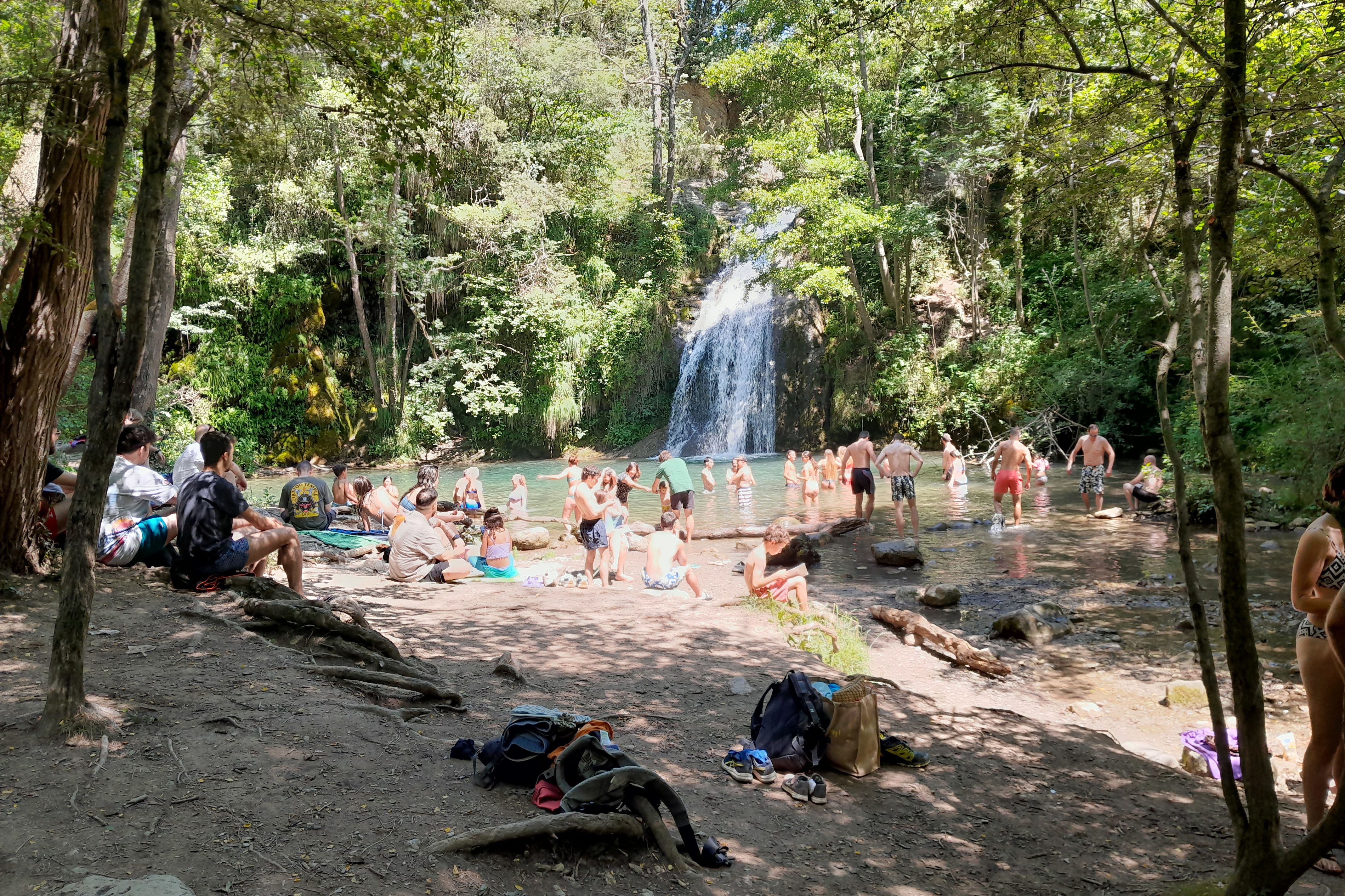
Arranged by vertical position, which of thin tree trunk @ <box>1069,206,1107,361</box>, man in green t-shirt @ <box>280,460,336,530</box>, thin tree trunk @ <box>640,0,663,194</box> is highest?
thin tree trunk @ <box>640,0,663,194</box>

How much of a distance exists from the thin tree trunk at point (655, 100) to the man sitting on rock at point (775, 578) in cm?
2376

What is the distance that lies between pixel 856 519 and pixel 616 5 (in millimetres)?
28968

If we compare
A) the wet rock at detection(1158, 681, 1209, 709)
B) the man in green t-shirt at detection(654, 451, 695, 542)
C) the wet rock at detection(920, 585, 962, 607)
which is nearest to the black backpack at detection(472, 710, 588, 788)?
the wet rock at detection(1158, 681, 1209, 709)

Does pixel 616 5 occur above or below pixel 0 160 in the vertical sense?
above

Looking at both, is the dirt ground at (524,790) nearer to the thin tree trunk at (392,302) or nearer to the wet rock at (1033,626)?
the wet rock at (1033,626)

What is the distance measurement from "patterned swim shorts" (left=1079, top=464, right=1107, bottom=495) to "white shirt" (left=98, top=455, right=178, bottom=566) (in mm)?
13490

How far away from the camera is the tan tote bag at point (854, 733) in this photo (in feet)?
15.5

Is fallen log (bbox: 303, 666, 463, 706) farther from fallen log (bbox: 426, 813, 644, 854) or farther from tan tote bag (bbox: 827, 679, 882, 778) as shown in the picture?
tan tote bag (bbox: 827, 679, 882, 778)

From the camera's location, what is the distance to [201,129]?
14773 millimetres

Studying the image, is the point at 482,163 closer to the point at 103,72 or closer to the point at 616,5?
the point at 616,5

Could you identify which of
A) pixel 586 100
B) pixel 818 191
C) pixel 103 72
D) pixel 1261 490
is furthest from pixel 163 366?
pixel 1261 490

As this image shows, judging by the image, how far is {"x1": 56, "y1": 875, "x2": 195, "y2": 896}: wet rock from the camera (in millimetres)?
2561

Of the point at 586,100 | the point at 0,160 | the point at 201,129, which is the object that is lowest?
the point at 0,160

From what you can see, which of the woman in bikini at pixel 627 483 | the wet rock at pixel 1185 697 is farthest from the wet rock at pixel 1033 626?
the woman in bikini at pixel 627 483
